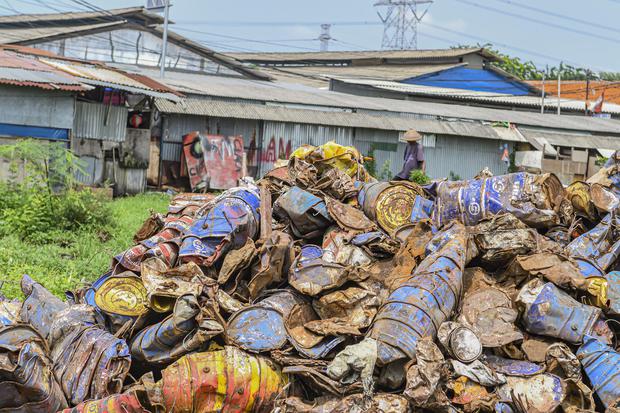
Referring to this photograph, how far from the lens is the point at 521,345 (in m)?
4.98

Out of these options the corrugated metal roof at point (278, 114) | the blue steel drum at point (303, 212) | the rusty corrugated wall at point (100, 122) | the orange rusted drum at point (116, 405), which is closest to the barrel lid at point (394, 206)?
the blue steel drum at point (303, 212)

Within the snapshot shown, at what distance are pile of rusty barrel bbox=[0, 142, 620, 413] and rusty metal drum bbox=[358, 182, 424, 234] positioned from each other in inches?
0.6

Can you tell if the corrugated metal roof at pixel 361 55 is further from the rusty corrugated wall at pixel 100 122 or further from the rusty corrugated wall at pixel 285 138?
the rusty corrugated wall at pixel 100 122

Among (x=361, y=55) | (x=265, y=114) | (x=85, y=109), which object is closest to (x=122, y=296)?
(x=85, y=109)

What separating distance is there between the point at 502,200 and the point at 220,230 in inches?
87.1

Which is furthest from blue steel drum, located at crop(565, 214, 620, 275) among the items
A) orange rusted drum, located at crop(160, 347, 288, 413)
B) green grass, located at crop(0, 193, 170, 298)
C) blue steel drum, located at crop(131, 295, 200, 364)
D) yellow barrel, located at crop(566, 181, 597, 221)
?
green grass, located at crop(0, 193, 170, 298)

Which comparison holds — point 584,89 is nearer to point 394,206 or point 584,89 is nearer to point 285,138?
point 285,138

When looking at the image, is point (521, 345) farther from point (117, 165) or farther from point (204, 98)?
point (204, 98)

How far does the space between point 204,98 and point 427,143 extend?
6.55 m

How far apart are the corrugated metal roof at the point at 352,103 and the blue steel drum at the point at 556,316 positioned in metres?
13.7

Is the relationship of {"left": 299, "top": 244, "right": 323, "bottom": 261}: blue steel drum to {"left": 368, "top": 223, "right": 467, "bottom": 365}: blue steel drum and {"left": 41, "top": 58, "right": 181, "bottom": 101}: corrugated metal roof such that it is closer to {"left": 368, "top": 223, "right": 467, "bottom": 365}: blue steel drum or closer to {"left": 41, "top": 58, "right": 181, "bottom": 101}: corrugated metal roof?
{"left": 368, "top": 223, "right": 467, "bottom": 365}: blue steel drum

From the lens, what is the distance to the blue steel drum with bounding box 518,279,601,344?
4.95 m

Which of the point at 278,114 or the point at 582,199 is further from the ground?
the point at 278,114

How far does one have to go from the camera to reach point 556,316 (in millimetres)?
4969
